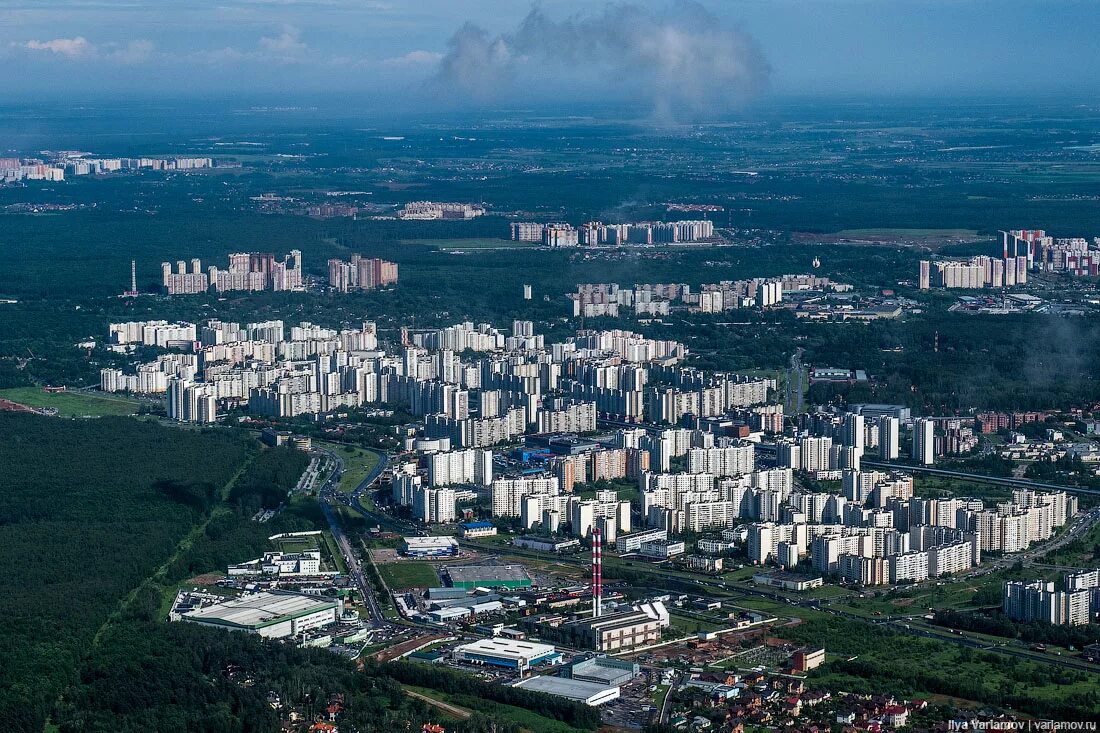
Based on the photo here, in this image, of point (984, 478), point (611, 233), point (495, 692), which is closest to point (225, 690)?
point (495, 692)

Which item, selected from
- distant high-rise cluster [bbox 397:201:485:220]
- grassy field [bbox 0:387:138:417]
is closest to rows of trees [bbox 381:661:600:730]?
grassy field [bbox 0:387:138:417]

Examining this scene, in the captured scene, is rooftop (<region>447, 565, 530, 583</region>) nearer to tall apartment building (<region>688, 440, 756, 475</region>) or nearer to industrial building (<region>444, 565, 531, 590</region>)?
industrial building (<region>444, 565, 531, 590</region>)

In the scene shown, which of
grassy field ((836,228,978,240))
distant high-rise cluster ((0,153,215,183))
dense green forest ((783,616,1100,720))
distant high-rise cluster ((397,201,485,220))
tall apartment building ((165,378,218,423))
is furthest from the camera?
distant high-rise cluster ((0,153,215,183))

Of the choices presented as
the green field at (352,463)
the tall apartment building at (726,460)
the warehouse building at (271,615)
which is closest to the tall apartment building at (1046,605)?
the warehouse building at (271,615)

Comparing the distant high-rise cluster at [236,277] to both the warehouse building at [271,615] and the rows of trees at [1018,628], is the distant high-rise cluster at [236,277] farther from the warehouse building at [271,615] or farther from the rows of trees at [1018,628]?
the rows of trees at [1018,628]

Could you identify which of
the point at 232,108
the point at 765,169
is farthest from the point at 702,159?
the point at 232,108

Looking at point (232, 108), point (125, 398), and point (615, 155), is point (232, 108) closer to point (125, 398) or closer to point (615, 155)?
point (615, 155)

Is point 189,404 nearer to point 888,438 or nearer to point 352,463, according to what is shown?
point 352,463
